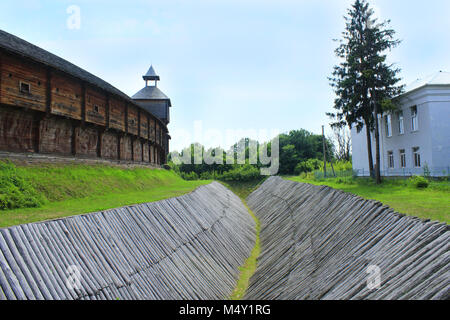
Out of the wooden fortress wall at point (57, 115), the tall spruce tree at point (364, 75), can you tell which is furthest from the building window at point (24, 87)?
the tall spruce tree at point (364, 75)

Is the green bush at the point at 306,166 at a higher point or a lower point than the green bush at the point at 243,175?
higher

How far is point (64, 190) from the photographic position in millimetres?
12242

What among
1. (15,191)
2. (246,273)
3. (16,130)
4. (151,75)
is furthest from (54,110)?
(151,75)

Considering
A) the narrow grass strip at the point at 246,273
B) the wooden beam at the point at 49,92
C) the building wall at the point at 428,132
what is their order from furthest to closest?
1. the building wall at the point at 428,132
2. the wooden beam at the point at 49,92
3. the narrow grass strip at the point at 246,273

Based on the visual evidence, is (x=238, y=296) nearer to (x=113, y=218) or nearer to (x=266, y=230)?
(x=113, y=218)

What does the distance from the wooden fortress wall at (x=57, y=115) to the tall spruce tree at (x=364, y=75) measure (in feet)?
60.4

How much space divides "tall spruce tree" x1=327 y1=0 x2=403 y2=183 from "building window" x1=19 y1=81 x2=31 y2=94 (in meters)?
21.7

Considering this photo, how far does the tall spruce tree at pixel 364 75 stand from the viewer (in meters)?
21.8

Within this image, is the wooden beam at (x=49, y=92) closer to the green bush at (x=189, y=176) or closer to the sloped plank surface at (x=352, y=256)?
the sloped plank surface at (x=352, y=256)

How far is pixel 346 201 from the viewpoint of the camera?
7.82m

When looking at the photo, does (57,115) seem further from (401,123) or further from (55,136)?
(401,123)

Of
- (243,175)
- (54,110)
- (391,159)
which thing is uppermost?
(54,110)

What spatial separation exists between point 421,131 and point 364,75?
6.14 meters

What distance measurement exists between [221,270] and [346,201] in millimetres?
4236
